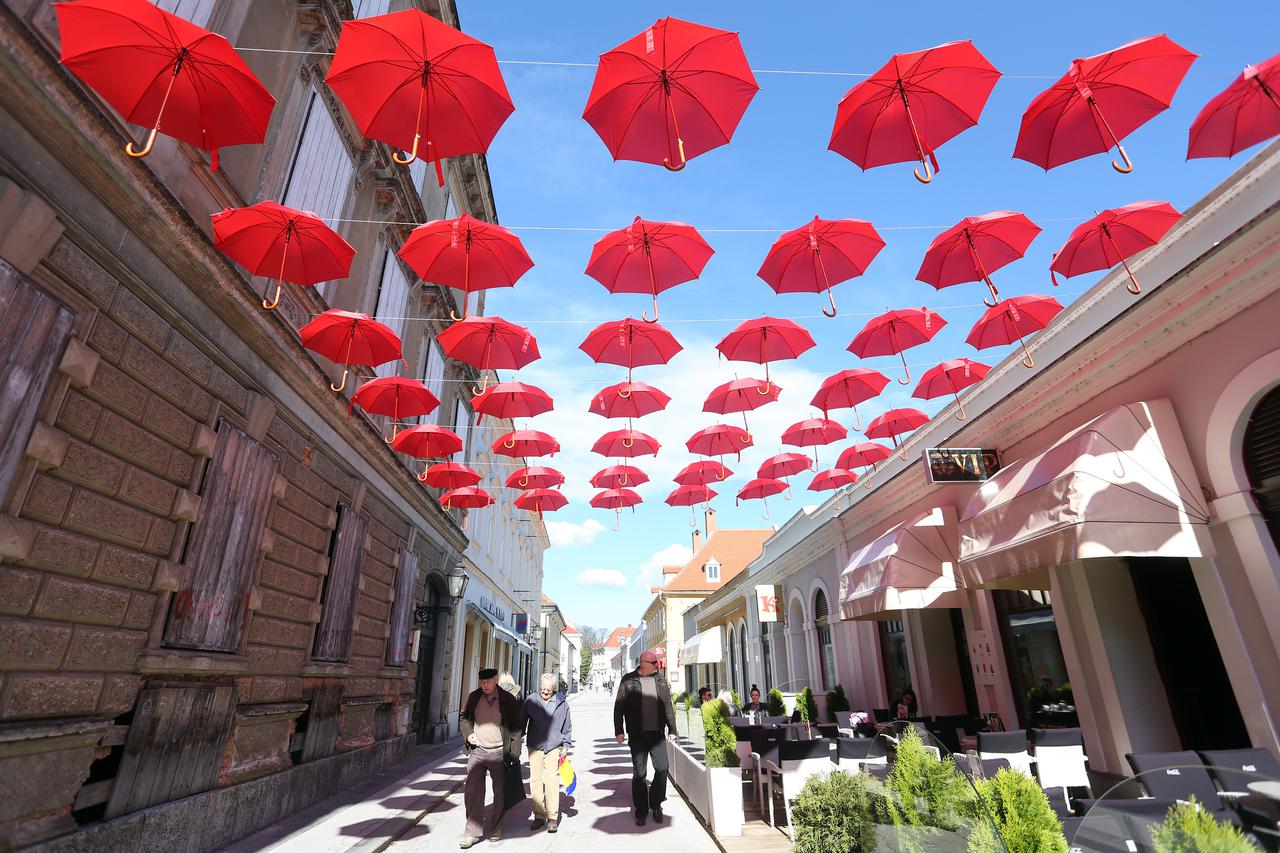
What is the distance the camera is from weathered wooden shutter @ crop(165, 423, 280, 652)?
6.21 metres

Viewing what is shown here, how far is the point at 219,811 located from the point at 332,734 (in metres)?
3.35

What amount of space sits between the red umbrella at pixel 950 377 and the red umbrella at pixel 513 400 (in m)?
7.31

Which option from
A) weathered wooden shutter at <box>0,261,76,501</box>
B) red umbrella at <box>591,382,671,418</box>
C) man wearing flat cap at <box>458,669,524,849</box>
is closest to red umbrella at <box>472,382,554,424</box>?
red umbrella at <box>591,382,671,418</box>

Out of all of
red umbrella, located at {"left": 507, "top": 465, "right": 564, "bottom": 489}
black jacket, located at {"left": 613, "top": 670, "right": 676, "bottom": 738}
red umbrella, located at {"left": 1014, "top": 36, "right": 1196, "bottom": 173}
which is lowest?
black jacket, located at {"left": 613, "top": 670, "right": 676, "bottom": 738}

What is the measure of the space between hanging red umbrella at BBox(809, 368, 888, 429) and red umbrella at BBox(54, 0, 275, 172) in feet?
31.1

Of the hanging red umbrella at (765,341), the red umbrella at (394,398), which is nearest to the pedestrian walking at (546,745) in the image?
the red umbrella at (394,398)

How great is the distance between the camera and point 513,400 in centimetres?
1107

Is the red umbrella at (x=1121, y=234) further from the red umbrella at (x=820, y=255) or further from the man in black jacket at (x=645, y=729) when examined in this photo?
the man in black jacket at (x=645, y=729)

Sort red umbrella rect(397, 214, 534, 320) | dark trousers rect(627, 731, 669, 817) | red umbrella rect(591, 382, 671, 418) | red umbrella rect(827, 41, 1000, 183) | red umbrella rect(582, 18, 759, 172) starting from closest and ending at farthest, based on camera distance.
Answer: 1. red umbrella rect(582, 18, 759, 172)
2. red umbrella rect(827, 41, 1000, 183)
3. red umbrella rect(397, 214, 534, 320)
4. dark trousers rect(627, 731, 669, 817)
5. red umbrella rect(591, 382, 671, 418)

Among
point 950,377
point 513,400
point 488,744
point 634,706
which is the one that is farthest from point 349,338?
point 950,377

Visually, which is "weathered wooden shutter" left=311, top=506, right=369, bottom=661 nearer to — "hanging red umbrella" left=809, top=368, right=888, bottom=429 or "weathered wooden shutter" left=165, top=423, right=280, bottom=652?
"weathered wooden shutter" left=165, top=423, right=280, bottom=652

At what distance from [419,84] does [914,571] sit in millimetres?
9253

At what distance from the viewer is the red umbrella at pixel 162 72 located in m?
4.23

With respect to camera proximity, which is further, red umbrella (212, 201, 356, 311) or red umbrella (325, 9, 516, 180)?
red umbrella (212, 201, 356, 311)
